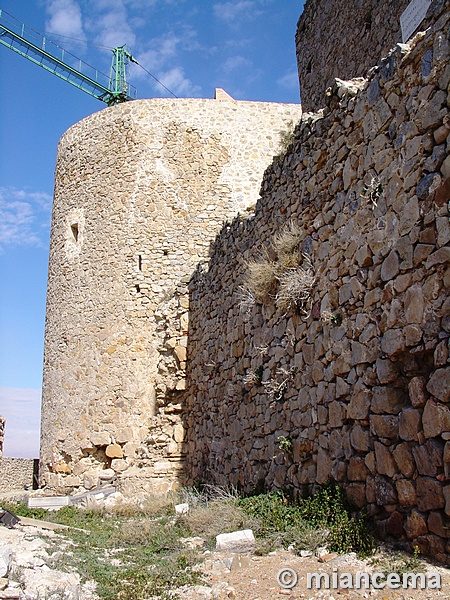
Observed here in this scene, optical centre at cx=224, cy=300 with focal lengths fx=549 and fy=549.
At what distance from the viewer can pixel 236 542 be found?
4.42 m

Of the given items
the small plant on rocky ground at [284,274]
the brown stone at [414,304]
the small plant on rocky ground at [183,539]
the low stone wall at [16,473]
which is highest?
the small plant on rocky ground at [284,274]

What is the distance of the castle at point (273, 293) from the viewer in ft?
12.3

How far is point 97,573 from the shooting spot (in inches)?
164

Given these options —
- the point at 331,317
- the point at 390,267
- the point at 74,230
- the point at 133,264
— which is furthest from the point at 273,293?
the point at 74,230

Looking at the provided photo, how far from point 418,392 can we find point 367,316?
0.86 meters

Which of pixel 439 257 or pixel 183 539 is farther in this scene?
pixel 183 539

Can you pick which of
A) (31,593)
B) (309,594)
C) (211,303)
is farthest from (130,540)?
(211,303)

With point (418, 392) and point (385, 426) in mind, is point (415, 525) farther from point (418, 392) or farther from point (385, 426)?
point (418, 392)

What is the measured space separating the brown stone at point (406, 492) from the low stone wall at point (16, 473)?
51.4ft

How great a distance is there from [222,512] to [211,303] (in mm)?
4214

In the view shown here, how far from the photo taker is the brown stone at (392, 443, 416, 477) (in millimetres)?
3643

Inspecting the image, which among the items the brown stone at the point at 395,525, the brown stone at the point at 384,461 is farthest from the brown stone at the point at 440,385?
the brown stone at the point at 395,525

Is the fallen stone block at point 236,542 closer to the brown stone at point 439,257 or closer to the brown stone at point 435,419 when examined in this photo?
the brown stone at point 435,419

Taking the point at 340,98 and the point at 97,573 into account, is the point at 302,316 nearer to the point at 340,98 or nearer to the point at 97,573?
the point at 340,98
